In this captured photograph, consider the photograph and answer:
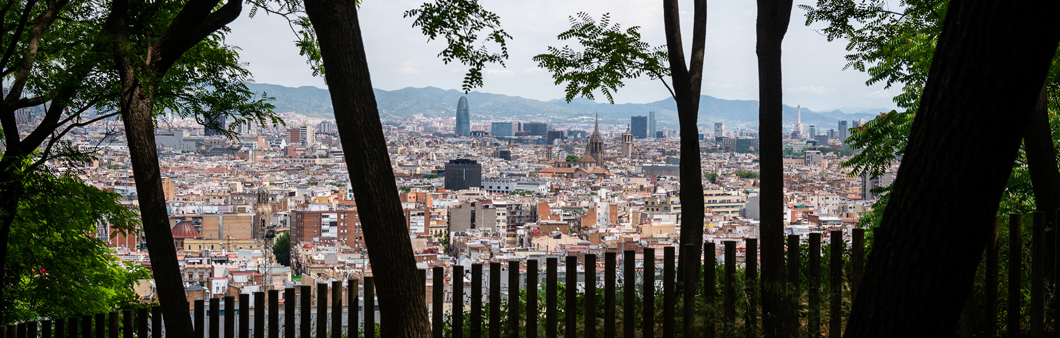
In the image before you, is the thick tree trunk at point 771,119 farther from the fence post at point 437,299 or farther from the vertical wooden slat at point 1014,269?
the fence post at point 437,299

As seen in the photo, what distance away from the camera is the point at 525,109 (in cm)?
8275

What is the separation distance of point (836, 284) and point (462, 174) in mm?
60569

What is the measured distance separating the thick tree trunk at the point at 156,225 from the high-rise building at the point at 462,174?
5751 cm

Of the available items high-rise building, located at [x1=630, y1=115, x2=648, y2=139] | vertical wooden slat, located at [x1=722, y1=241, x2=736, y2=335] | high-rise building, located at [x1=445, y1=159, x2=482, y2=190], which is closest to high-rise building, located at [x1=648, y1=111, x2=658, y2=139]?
high-rise building, located at [x1=630, y1=115, x2=648, y2=139]

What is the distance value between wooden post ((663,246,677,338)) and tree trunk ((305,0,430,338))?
0.71 metres

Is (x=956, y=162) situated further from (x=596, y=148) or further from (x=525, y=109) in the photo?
(x=525, y=109)

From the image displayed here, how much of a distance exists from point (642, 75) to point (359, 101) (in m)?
2.77

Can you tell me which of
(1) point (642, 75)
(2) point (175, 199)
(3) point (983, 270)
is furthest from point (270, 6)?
(2) point (175, 199)

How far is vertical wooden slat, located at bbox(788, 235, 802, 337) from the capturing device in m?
2.19

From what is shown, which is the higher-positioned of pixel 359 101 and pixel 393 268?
pixel 359 101

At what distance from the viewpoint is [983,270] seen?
2260 mm

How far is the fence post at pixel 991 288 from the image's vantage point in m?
2.12

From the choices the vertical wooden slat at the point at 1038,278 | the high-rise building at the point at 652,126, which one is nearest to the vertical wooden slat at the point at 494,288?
the vertical wooden slat at the point at 1038,278

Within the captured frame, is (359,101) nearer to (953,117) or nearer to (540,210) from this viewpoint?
(953,117)
